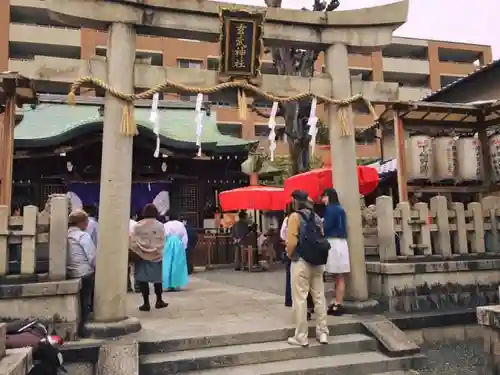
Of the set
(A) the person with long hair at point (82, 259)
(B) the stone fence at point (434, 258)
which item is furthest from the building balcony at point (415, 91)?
(A) the person with long hair at point (82, 259)

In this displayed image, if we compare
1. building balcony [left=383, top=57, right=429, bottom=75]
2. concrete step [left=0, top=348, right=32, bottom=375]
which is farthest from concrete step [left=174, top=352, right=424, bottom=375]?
building balcony [left=383, top=57, right=429, bottom=75]

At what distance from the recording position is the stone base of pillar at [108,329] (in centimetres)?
568

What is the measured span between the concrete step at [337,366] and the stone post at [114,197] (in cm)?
154

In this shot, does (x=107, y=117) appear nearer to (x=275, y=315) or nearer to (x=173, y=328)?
(x=173, y=328)

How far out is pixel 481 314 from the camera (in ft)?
15.8

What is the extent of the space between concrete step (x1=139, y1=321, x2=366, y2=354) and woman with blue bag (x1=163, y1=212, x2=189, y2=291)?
4.45 metres

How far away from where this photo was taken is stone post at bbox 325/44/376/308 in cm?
698

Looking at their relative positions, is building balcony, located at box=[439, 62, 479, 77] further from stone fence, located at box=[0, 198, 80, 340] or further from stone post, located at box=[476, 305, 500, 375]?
stone fence, located at box=[0, 198, 80, 340]

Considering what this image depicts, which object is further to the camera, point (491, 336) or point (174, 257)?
point (174, 257)

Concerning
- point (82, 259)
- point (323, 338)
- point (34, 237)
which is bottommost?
point (323, 338)

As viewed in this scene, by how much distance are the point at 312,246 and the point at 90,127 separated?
11.1 meters

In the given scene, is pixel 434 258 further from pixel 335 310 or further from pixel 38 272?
pixel 38 272

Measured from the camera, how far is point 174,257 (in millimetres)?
10078

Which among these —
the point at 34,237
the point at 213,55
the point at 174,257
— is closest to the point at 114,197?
the point at 34,237
